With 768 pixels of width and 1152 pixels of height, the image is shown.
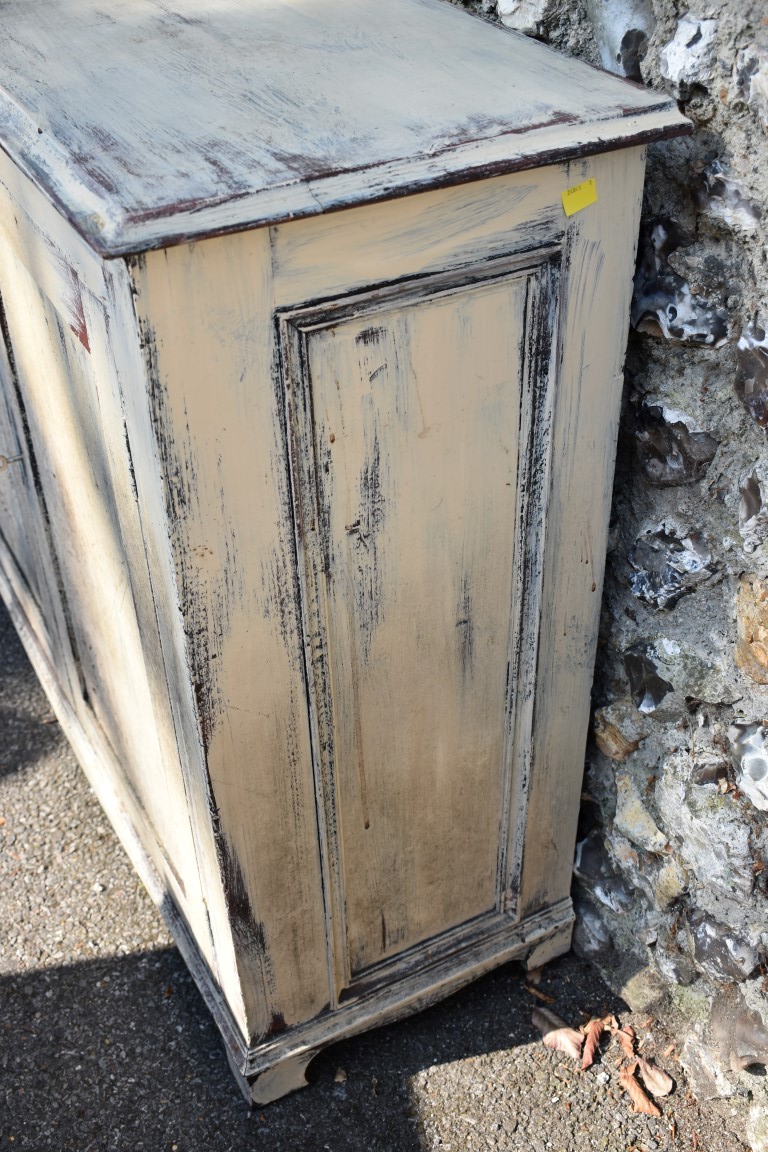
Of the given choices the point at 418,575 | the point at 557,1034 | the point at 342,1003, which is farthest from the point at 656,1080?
the point at 418,575

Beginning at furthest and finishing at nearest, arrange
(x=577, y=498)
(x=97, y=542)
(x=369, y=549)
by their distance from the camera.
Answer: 1. (x=97, y=542)
2. (x=577, y=498)
3. (x=369, y=549)

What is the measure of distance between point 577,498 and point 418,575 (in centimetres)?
27

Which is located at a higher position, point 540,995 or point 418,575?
point 418,575

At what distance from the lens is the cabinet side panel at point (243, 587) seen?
120cm

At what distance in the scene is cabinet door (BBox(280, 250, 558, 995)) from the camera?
135cm

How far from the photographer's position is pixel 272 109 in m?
1.32

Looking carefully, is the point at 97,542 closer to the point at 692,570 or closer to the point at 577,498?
the point at 577,498

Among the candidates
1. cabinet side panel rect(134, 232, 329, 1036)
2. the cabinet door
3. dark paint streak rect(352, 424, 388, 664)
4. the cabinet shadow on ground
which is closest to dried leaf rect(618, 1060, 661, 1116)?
the cabinet shadow on ground

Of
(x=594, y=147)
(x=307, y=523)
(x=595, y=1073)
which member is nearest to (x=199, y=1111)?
(x=595, y=1073)

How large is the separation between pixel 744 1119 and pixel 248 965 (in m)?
0.89

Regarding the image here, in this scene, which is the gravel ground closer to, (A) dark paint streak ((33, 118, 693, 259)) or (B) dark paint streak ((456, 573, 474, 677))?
(B) dark paint streak ((456, 573, 474, 677))

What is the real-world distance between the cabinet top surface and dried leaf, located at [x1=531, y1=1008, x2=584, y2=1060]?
1527 millimetres

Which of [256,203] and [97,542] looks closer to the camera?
[256,203]

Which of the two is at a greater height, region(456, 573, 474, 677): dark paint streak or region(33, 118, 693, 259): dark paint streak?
region(33, 118, 693, 259): dark paint streak
